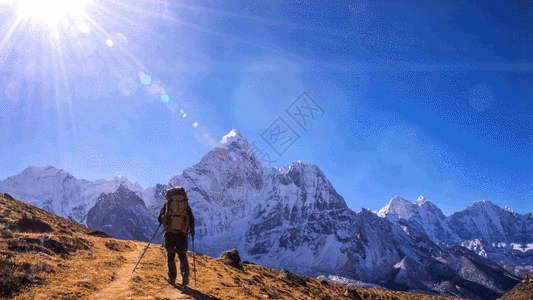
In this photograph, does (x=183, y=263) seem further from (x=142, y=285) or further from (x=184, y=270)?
(x=142, y=285)

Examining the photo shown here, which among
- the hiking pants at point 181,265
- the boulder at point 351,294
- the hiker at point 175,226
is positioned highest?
the hiker at point 175,226

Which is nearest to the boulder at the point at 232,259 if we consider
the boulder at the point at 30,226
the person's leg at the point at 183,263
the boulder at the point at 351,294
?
the person's leg at the point at 183,263

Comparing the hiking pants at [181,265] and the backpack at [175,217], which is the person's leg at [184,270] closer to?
the hiking pants at [181,265]

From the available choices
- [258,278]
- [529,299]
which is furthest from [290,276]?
[529,299]

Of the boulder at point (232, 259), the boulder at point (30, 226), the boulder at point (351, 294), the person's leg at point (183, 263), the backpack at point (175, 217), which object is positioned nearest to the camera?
the person's leg at point (183, 263)

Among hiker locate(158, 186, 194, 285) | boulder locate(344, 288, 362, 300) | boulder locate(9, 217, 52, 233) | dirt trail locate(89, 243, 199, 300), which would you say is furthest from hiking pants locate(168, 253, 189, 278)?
boulder locate(344, 288, 362, 300)

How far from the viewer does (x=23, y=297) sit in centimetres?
533

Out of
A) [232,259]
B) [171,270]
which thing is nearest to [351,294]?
[232,259]

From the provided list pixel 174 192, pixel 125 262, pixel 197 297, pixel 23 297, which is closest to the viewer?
pixel 23 297

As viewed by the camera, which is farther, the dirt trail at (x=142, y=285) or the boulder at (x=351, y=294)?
the boulder at (x=351, y=294)

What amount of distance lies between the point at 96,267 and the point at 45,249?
1.72m

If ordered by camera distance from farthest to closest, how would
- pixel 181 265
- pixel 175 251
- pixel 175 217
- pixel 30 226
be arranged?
pixel 30 226, pixel 175 217, pixel 175 251, pixel 181 265

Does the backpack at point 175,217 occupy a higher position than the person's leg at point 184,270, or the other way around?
the backpack at point 175,217

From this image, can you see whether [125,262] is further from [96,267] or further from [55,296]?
[55,296]
